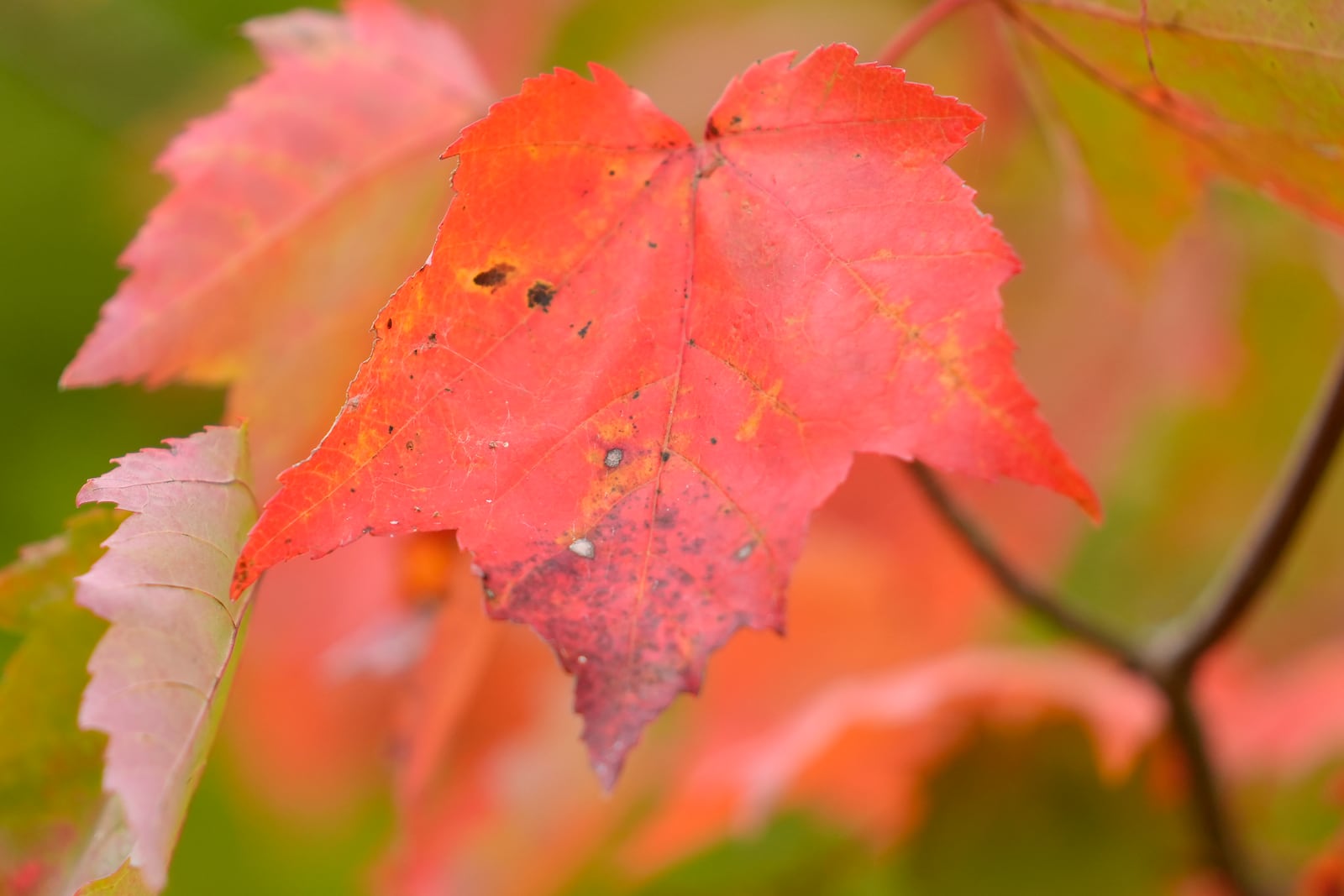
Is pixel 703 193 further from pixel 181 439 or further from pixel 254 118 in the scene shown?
pixel 254 118

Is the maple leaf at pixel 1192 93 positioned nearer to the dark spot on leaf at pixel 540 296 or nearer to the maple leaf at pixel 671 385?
the maple leaf at pixel 671 385

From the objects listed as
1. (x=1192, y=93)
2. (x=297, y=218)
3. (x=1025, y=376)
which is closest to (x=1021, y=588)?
(x=1192, y=93)

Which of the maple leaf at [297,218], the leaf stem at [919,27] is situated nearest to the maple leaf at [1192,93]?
the leaf stem at [919,27]

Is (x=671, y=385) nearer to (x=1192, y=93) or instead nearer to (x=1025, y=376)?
(x=1192, y=93)

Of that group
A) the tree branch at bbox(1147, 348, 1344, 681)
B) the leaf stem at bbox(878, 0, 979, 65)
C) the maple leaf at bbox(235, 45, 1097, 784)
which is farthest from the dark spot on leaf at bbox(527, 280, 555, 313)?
the tree branch at bbox(1147, 348, 1344, 681)

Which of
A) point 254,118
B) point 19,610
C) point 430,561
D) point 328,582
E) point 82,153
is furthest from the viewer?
point 82,153

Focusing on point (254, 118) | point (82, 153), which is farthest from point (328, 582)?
point (82, 153)
